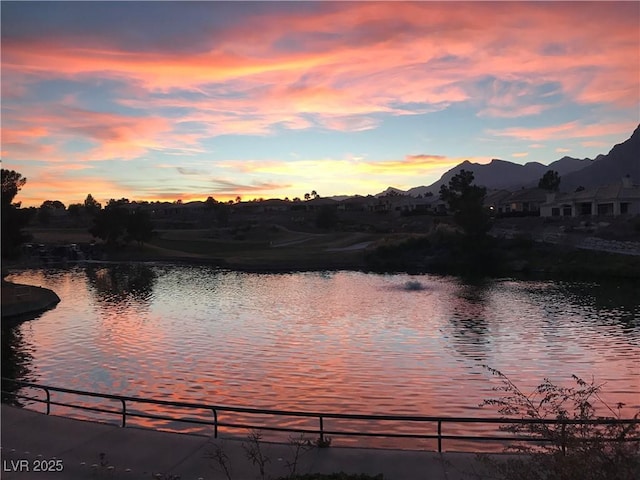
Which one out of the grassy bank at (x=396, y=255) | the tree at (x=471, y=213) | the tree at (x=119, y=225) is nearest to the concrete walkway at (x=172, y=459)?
the grassy bank at (x=396, y=255)

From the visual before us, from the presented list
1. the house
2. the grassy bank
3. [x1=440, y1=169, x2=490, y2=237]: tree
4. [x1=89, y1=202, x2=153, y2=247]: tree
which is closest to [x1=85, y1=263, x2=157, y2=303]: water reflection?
the grassy bank

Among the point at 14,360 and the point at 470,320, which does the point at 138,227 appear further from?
the point at 470,320

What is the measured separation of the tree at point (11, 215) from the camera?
48.9 metres

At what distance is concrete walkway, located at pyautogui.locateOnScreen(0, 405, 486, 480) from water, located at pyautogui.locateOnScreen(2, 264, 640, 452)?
6.17 metres

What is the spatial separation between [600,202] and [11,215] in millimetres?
99974

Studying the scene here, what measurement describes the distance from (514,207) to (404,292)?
8614 cm

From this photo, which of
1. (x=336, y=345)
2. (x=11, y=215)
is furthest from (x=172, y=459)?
(x=11, y=215)

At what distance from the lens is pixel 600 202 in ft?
346

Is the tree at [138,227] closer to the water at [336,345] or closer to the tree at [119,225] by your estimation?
the tree at [119,225]

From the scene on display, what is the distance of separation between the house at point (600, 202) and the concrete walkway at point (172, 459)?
98103 millimetres

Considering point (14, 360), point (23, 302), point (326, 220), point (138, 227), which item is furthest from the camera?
Answer: point (326, 220)

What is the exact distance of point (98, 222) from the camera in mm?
125375

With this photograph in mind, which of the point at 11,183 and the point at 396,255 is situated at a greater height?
the point at 11,183

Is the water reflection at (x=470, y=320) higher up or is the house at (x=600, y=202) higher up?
the house at (x=600, y=202)
